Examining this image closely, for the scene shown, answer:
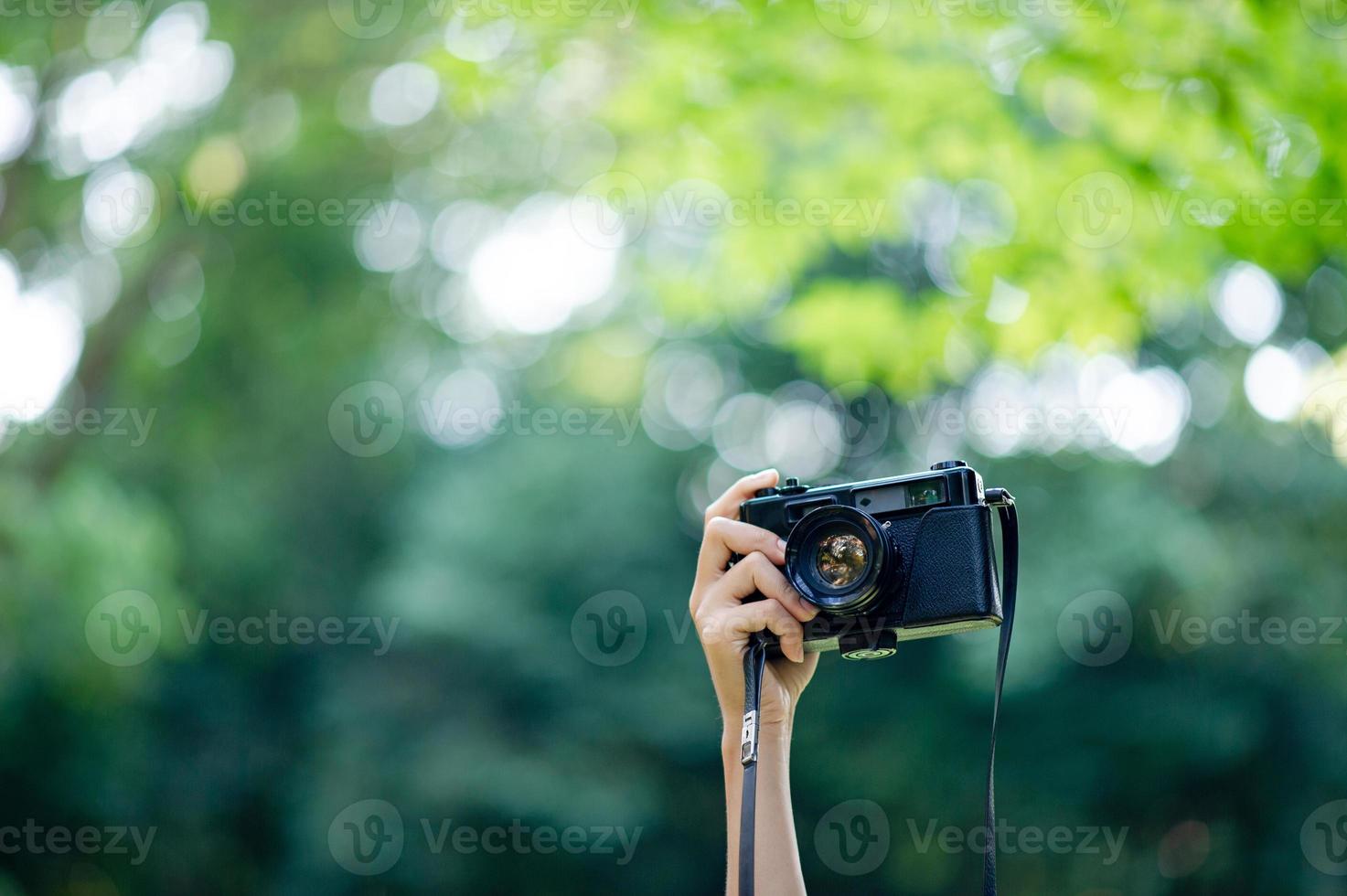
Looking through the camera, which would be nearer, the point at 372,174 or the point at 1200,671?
the point at 372,174

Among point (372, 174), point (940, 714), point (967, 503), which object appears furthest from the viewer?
point (940, 714)

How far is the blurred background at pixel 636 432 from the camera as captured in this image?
3371 millimetres

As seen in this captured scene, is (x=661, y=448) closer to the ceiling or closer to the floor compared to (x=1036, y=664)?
closer to the ceiling

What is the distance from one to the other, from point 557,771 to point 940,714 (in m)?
3.39

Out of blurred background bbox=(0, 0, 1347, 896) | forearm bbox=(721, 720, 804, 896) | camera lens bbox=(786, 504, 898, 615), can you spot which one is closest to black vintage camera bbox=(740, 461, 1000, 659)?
camera lens bbox=(786, 504, 898, 615)

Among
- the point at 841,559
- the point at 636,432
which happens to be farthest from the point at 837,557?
the point at 636,432

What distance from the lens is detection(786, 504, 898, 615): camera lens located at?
1.61 meters

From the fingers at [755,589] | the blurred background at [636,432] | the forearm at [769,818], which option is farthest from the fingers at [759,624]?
the blurred background at [636,432]

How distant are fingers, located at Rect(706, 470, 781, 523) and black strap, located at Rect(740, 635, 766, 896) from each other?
0.23m

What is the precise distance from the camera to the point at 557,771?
10.0m

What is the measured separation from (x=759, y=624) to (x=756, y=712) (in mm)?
142

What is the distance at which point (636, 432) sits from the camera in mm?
11000

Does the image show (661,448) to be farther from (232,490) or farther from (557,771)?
(232,490)

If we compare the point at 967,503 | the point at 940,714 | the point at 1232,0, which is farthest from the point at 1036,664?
the point at 967,503
